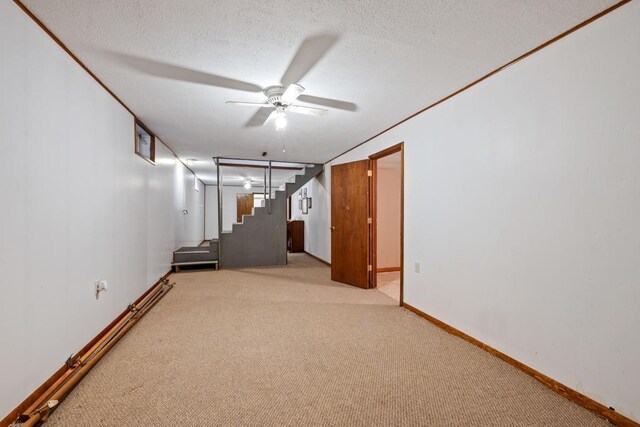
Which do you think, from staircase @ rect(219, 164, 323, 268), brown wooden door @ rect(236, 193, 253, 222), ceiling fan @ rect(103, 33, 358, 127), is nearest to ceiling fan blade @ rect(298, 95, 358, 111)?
ceiling fan @ rect(103, 33, 358, 127)

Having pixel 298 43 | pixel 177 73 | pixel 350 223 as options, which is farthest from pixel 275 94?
pixel 350 223

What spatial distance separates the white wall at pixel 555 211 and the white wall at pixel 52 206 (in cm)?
318

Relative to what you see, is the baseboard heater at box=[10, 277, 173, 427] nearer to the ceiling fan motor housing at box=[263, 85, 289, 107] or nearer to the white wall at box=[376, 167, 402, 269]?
the ceiling fan motor housing at box=[263, 85, 289, 107]

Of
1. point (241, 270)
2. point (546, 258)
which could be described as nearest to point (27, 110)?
point (546, 258)

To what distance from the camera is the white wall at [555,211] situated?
150cm

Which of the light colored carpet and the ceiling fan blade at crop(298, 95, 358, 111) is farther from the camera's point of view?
the light colored carpet

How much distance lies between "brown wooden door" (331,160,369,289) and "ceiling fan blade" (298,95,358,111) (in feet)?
4.48

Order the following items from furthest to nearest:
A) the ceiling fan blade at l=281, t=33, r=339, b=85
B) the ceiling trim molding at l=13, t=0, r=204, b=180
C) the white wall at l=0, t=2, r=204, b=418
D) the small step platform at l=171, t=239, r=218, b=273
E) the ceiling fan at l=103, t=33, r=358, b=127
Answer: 1. the small step platform at l=171, t=239, r=218, b=273
2. the ceiling fan at l=103, t=33, r=358, b=127
3. the ceiling fan blade at l=281, t=33, r=339, b=85
4. the ceiling trim molding at l=13, t=0, r=204, b=180
5. the white wall at l=0, t=2, r=204, b=418

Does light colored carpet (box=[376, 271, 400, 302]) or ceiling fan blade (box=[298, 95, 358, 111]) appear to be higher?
ceiling fan blade (box=[298, 95, 358, 111])

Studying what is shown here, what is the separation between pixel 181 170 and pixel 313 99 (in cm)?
460

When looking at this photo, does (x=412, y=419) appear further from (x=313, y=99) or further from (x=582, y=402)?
(x=313, y=99)

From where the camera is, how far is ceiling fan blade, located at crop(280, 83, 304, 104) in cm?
214

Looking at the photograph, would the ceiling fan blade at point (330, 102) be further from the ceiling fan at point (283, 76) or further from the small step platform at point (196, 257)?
the small step platform at point (196, 257)

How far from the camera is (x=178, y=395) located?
5.62 feet
